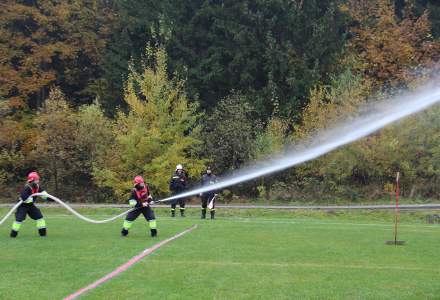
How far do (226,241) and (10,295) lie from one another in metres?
8.13

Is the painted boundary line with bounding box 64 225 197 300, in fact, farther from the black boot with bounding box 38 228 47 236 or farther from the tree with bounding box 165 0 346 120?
the tree with bounding box 165 0 346 120

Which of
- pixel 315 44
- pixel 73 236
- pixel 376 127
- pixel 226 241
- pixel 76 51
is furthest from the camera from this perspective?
pixel 76 51

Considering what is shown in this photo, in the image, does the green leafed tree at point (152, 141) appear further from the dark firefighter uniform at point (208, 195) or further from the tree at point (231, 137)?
the dark firefighter uniform at point (208, 195)

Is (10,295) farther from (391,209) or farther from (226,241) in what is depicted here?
(391,209)

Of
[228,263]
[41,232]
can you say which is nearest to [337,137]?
[41,232]

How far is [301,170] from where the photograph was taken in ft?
119

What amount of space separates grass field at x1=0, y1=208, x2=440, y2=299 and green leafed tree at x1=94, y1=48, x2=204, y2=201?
1505 cm

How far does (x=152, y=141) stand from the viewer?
3588 cm

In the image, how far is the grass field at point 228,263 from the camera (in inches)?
389

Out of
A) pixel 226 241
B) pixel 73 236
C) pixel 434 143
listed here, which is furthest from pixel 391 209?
pixel 73 236

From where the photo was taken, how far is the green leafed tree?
35.8 meters

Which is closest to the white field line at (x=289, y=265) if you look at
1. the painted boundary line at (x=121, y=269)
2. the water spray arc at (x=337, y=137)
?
the painted boundary line at (x=121, y=269)

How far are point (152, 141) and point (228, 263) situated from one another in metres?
23.8

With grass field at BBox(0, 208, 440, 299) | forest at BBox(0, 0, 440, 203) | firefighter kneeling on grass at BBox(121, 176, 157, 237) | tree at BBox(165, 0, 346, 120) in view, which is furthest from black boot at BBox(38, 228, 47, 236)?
tree at BBox(165, 0, 346, 120)
